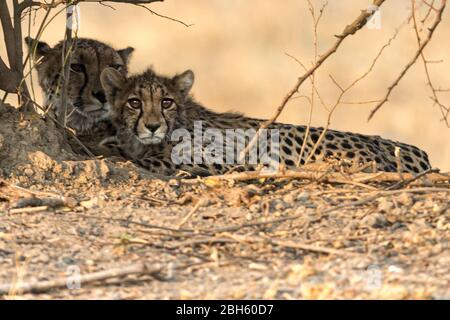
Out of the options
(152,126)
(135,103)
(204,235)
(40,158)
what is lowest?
(204,235)

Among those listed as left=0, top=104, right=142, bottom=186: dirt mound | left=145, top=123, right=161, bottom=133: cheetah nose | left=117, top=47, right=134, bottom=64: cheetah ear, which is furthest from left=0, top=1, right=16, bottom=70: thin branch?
left=117, top=47, right=134, bottom=64: cheetah ear

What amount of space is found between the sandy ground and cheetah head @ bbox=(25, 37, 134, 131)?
1.35 m

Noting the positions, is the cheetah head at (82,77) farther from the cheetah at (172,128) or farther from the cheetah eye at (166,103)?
the cheetah eye at (166,103)

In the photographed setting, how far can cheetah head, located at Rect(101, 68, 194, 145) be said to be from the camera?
7.78m

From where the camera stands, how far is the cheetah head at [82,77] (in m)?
8.23

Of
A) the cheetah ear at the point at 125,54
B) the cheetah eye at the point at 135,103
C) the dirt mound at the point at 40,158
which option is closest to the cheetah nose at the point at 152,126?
the cheetah eye at the point at 135,103

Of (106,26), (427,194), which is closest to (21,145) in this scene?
(427,194)

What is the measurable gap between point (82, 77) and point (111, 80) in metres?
0.46

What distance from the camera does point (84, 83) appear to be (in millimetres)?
8383

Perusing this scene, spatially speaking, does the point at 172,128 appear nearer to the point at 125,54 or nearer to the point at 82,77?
the point at 82,77

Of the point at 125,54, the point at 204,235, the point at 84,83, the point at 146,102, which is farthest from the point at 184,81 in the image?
the point at 204,235

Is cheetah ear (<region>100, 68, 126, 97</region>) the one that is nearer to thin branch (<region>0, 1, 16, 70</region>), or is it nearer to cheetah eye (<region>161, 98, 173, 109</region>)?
cheetah eye (<region>161, 98, 173, 109</region>)
